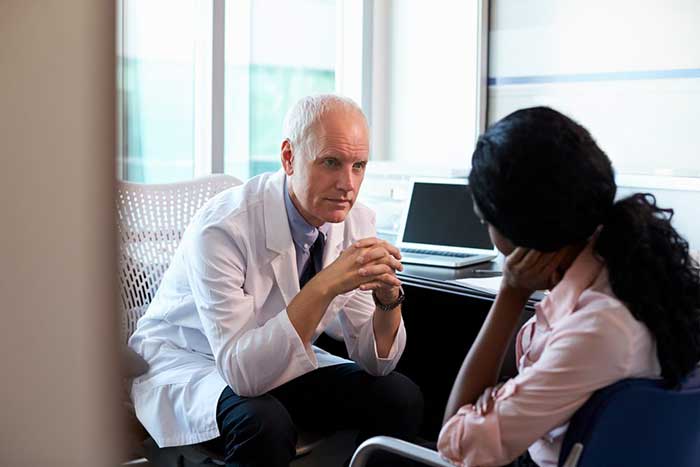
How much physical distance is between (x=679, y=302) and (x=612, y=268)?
0.10 meters

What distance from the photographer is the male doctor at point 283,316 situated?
1631 millimetres

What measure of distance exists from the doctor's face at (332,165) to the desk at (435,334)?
50 centimetres

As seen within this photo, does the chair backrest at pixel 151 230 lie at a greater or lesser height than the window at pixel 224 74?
lesser

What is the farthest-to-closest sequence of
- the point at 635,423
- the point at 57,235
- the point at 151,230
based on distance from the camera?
1. the point at 151,230
2. the point at 635,423
3. the point at 57,235

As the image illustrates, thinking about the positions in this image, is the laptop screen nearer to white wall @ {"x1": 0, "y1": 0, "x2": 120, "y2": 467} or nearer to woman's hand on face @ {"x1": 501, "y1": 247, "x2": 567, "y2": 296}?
woman's hand on face @ {"x1": 501, "y1": 247, "x2": 567, "y2": 296}

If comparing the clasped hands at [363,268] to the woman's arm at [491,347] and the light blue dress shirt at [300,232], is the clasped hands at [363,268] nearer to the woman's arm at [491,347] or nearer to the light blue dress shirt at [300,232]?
the light blue dress shirt at [300,232]

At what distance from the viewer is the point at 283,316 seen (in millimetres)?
1636

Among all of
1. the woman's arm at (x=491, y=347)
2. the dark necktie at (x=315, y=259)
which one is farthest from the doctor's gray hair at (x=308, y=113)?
the woman's arm at (x=491, y=347)

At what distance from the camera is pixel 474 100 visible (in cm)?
318

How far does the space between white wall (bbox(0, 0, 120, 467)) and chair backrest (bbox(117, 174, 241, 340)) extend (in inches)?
69.0

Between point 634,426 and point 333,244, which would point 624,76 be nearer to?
point 333,244

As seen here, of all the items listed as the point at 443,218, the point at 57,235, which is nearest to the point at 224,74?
the point at 443,218

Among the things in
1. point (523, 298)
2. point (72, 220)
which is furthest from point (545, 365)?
point (72, 220)

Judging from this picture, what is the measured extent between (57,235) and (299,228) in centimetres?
152
